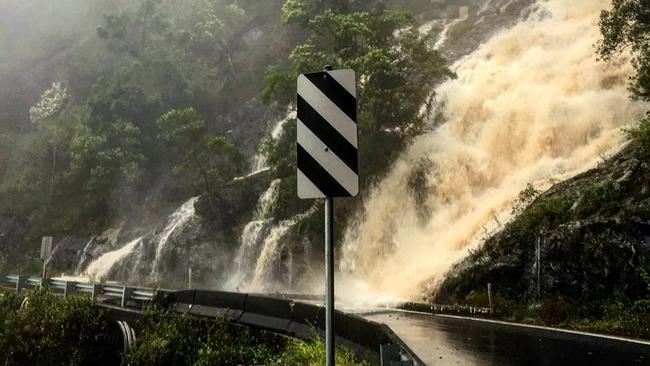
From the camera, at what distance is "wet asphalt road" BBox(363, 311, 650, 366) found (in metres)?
7.05

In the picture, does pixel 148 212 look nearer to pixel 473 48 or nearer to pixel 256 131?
pixel 256 131

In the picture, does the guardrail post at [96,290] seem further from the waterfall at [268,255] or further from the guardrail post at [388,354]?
the waterfall at [268,255]

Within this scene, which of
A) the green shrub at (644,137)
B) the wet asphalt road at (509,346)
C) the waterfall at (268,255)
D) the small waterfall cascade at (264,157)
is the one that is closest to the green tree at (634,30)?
the green shrub at (644,137)

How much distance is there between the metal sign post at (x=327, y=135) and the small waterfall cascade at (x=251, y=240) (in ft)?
84.4

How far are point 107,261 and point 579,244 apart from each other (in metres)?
34.3

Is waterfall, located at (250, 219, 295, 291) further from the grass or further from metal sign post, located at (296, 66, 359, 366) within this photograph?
metal sign post, located at (296, 66, 359, 366)

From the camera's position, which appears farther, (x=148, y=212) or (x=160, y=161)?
(x=160, y=161)

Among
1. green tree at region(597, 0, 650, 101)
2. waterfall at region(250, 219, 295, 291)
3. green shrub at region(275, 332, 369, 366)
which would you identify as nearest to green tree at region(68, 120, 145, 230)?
A: waterfall at region(250, 219, 295, 291)

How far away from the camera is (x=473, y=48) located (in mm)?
35781

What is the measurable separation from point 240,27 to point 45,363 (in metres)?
54.5

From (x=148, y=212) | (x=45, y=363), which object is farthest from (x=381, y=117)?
(x=148, y=212)

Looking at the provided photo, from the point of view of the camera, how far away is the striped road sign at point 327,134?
→ 3.53m

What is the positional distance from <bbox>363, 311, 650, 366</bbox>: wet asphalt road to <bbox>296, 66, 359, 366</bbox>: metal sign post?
4.40 m

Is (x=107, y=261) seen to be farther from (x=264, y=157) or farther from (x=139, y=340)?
(x=139, y=340)
